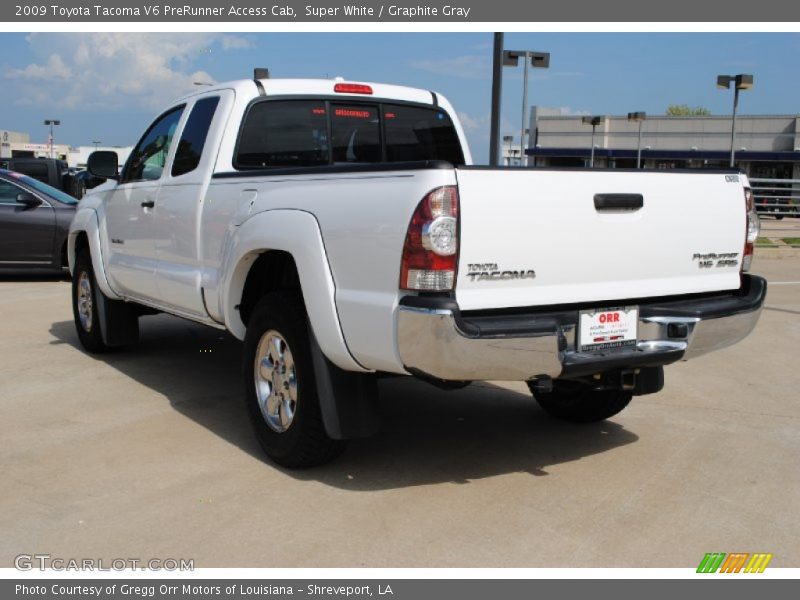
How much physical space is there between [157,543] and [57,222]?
10.3 meters

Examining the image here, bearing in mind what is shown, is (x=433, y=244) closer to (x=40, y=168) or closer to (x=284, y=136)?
(x=284, y=136)

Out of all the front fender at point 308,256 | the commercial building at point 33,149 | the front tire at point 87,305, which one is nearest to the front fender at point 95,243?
the front tire at point 87,305

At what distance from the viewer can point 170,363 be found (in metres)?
7.32

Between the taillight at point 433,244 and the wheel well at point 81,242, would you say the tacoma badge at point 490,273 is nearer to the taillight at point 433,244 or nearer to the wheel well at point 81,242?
the taillight at point 433,244

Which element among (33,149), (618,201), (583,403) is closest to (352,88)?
(618,201)

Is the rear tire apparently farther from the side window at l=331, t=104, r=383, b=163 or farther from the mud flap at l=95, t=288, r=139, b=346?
the mud flap at l=95, t=288, r=139, b=346

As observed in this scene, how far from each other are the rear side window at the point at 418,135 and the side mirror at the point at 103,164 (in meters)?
2.21

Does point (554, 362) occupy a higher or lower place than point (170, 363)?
higher

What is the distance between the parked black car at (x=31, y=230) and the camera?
12.8 m

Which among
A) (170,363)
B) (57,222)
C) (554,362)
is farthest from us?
(57,222)

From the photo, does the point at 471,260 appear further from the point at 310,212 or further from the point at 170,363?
the point at 170,363

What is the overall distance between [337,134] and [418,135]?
72 centimetres

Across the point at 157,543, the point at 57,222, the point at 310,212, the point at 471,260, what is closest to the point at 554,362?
the point at 471,260

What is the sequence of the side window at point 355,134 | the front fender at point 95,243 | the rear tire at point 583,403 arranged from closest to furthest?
1. the rear tire at point 583,403
2. the side window at point 355,134
3. the front fender at point 95,243
